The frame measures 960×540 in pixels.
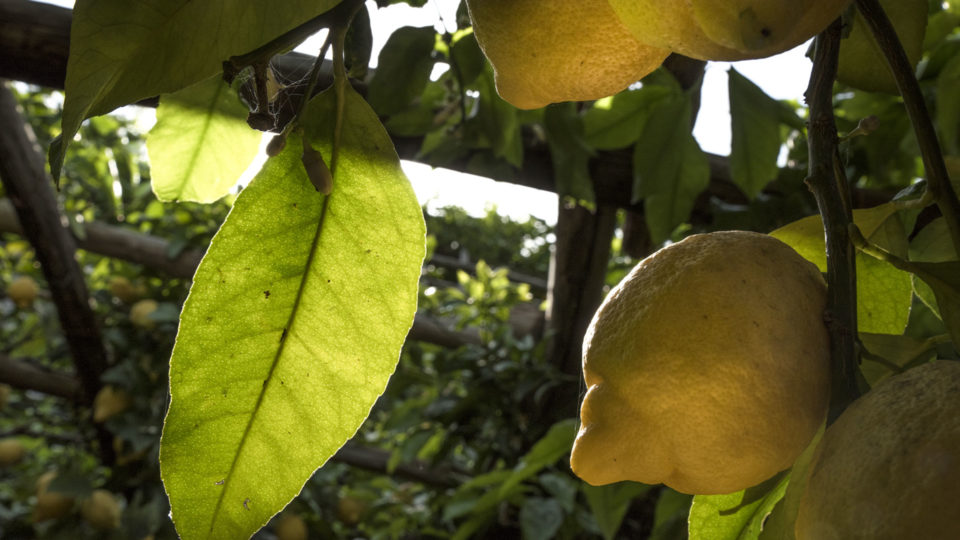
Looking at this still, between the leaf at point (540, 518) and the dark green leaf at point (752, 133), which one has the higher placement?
the dark green leaf at point (752, 133)

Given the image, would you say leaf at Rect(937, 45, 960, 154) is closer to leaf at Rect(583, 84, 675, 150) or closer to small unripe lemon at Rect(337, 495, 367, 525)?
leaf at Rect(583, 84, 675, 150)

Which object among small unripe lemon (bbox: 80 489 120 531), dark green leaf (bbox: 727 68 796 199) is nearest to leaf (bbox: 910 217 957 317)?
dark green leaf (bbox: 727 68 796 199)

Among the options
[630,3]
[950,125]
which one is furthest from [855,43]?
[950,125]

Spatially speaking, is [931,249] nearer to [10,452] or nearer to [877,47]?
[877,47]

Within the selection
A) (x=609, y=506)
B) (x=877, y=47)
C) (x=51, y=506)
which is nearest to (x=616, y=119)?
(x=609, y=506)

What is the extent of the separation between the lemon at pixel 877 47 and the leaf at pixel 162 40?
0.31 m

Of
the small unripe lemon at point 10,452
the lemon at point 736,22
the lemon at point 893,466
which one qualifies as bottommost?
the small unripe lemon at point 10,452

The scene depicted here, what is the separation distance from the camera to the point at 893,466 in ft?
0.76

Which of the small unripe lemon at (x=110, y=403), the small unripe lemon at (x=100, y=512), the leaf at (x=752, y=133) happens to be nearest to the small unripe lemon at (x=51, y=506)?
the small unripe lemon at (x=100, y=512)

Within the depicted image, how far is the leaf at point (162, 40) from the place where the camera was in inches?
10.5

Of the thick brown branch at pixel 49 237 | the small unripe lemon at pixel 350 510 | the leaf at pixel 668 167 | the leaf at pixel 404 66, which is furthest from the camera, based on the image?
the small unripe lemon at pixel 350 510

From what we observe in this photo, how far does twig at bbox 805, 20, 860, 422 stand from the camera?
28 centimetres

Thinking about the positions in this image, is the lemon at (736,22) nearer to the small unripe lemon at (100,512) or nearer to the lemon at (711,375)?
the lemon at (711,375)

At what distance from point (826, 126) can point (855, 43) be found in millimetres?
155
